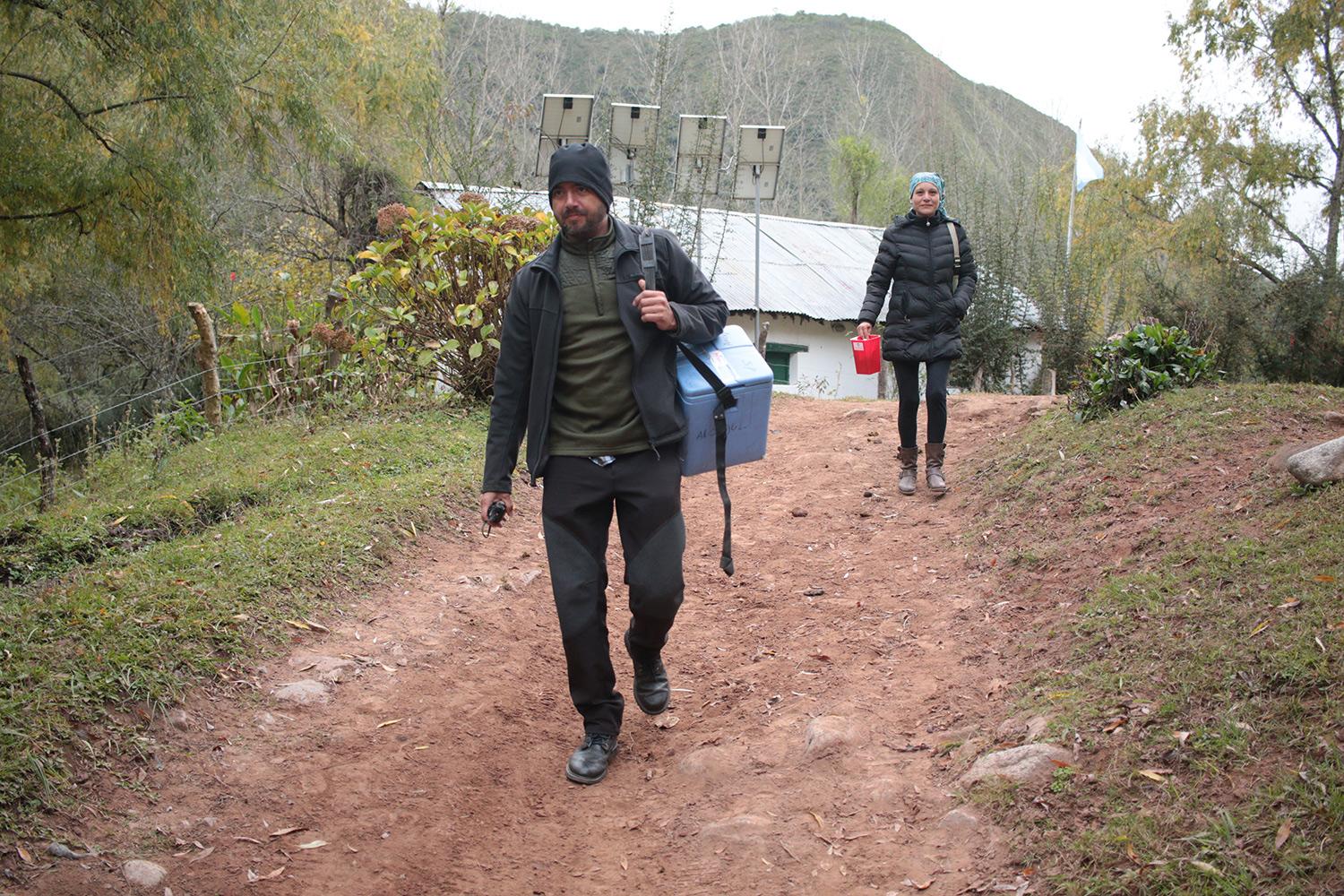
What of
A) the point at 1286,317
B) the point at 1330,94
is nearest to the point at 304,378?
the point at 1286,317

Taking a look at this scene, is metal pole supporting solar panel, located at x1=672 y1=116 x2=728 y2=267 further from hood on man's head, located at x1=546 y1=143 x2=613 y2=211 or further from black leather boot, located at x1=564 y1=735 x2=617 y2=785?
black leather boot, located at x1=564 y1=735 x2=617 y2=785

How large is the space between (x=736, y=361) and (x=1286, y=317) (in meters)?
9.84

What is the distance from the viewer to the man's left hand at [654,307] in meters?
3.95

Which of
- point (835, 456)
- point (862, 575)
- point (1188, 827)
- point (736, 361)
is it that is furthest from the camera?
point (835, 456)

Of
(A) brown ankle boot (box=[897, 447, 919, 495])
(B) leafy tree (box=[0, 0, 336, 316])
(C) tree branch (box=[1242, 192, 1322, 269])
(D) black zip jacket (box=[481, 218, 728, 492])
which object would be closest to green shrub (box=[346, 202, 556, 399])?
(B) leafy tree (box=[0, 0, 336, 316])

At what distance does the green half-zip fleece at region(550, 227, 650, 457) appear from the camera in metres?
4.12

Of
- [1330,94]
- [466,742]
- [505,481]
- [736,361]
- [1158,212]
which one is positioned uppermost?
[1330,94]

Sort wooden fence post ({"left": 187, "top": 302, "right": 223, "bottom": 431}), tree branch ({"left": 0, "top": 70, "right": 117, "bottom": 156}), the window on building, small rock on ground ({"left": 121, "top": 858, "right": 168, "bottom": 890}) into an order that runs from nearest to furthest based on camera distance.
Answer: small rock on ground ({"left": 121, "top": 858, "right": 168, "bottom": 890}) < tree branch ({"left": 0, "top": 70, "right": 117, "bottom": 156}) < wooden fence post ({"left": 187, "top": 302, "right": 223, "bottom": 431}) < the window on building

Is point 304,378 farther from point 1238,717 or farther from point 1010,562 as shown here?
point 1238,717

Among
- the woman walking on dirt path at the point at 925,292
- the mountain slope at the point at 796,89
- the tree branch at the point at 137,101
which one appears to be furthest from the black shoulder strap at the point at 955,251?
the mountain slope at the point at 796,89

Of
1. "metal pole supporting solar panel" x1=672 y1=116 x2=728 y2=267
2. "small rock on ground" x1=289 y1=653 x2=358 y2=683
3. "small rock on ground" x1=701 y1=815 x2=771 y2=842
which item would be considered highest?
"metal pole supporting solar panel" x1=672 y1=116 x2=728 y2=267

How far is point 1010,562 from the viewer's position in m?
6.00

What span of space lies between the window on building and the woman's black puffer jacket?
15.8 m

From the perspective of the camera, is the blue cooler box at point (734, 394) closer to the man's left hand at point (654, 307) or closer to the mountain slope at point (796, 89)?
the man's left hand at point (654, 307)
